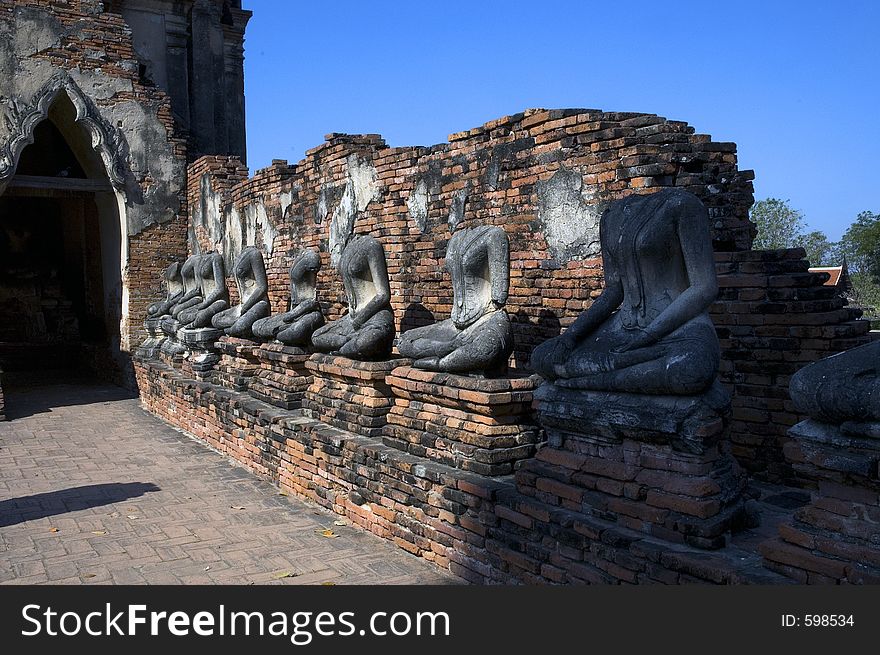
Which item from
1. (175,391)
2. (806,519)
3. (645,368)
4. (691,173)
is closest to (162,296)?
(175,391)

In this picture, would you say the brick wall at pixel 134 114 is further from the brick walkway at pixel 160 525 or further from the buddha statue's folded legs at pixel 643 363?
the buddha statue's folded legs at pixel 643 363

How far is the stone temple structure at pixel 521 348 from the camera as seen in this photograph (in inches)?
135

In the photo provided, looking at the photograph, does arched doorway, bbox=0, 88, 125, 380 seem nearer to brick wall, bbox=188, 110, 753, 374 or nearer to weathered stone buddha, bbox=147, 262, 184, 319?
weathered stone buddha, bbox=147, 262, 184, 319

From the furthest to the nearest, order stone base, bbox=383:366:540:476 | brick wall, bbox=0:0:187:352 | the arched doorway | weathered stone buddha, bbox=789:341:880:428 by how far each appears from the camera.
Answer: the arched doorway < brick wall, bbox=0:0:187:352 < stone base, bbox=383:366:540:476 < weathered stone buddha, bbox=789:341:880:428

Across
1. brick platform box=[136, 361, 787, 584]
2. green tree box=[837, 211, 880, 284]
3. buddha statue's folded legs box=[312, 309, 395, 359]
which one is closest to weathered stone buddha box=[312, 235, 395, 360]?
buddha statue's folded legs box=[312, 309, 395, 359]

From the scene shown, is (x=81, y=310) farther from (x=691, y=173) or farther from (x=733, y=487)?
(x=733, y=487)

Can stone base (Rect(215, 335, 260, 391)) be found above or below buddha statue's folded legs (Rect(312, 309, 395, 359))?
below

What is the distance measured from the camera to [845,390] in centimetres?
276

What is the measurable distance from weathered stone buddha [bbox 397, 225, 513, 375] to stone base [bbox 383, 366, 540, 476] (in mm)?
114

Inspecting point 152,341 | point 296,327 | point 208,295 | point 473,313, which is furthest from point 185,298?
point 473,313

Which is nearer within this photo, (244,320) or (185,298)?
(244,320)

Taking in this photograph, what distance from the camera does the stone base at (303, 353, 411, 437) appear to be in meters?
5.72

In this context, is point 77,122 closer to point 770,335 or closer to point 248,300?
point 248,300

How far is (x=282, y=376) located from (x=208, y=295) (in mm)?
3683
